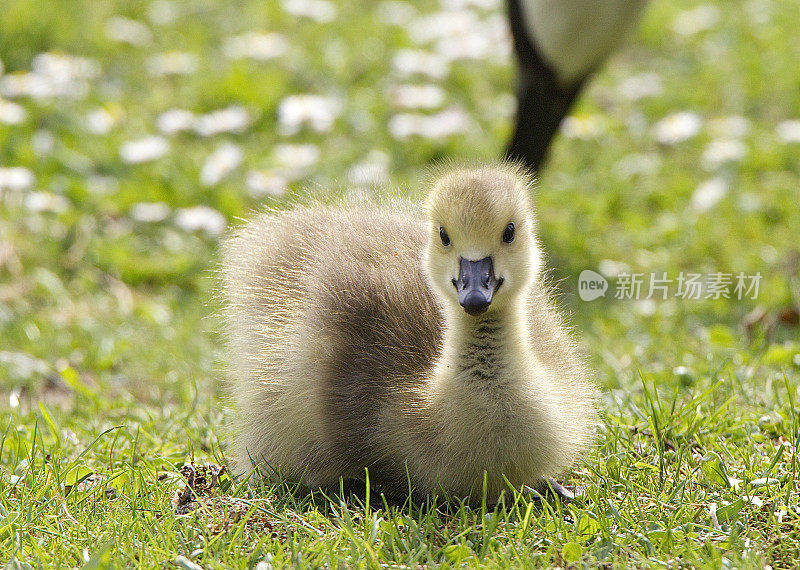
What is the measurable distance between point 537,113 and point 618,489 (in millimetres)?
2943

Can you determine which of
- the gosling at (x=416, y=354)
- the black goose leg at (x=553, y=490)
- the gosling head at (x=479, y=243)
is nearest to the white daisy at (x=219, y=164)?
the gosling at (x=416, y=354)

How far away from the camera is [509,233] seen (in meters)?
2.60

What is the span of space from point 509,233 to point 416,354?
41 cm

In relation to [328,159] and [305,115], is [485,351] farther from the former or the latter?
[305,115]

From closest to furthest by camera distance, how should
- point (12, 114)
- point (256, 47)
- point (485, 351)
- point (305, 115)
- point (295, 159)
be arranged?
point (485, 351) → point (295, 159) → point (12, 114) → point (305, 115) → point (256, 47)

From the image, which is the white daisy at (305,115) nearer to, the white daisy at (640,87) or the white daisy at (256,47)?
the white daisy at (256,47)

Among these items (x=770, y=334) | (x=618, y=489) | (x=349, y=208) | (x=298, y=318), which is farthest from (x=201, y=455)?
(x=770, y=334)

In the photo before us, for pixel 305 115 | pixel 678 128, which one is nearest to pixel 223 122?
pixel 305 115

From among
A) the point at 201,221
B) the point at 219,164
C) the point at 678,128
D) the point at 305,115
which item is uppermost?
the point at 678,128

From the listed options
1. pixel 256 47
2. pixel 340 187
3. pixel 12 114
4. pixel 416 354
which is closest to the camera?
pixel 416 354

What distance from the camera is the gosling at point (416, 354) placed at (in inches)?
100

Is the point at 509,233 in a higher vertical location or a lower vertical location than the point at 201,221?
higher

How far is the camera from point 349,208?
330 cm

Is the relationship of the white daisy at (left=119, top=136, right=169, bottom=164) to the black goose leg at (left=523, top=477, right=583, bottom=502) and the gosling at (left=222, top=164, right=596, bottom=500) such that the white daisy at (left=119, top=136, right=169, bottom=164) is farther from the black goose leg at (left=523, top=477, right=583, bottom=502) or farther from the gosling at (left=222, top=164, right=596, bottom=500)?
the black goose leg at (left=523, top=477, right=583, bottom=502)
